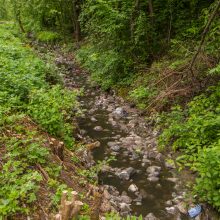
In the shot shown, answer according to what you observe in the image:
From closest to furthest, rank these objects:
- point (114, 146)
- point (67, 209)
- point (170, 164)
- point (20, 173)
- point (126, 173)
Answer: point (67, 209) < point (20, 173) < point (126, 173) < point (170, 164) < point (114, 146)

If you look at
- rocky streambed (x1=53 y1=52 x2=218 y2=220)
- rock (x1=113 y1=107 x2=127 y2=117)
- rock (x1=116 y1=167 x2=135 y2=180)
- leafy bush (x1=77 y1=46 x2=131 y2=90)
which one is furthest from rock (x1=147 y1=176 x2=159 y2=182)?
leafy bush (x1=77 y1=46 x2=131 y2=90)

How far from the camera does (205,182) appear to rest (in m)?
4.83

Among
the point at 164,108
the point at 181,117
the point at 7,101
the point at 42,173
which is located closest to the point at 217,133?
the point at 181,117

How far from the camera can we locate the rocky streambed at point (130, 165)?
5.31 m

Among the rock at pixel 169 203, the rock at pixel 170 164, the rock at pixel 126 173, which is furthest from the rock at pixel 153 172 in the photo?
the rock at pixel 169 203

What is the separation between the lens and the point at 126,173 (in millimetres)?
6262

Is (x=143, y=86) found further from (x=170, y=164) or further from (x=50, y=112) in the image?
(x=50, y=112)

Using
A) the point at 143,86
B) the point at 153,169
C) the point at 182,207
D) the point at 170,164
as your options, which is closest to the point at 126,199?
the point at 182,207

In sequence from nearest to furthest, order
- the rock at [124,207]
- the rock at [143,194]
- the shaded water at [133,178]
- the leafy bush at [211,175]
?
the leafy bush at [211,175], the rock at [124,207], the shaded water at [133,178], the rock at [143,194]

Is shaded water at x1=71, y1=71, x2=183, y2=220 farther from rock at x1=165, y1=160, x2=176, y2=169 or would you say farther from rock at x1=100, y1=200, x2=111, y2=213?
rock at x1=100, y1=200, x2=111, y2=213

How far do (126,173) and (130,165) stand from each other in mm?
408

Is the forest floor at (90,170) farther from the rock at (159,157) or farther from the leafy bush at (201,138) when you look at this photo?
the leafy bush at (201,138)

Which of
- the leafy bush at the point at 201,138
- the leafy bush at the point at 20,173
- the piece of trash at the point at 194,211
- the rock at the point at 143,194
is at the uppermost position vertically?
the leafy bush at the point at 20,173

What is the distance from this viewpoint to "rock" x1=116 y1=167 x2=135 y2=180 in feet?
20.3
